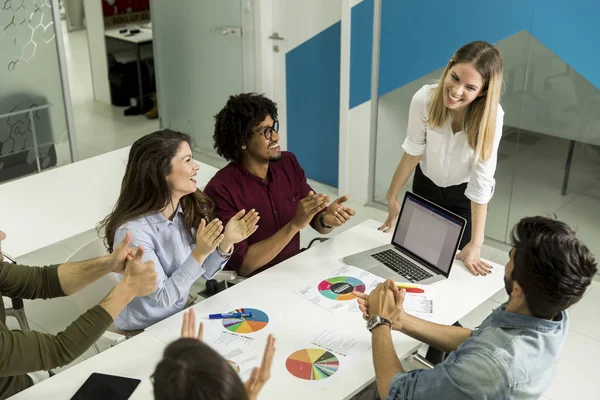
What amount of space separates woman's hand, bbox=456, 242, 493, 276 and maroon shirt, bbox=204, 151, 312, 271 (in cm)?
88

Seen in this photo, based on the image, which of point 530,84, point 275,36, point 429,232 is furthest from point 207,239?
point 275,36

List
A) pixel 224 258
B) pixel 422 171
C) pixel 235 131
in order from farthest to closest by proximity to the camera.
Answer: pixel 422 171, pixel 235 131, pixel 224 258

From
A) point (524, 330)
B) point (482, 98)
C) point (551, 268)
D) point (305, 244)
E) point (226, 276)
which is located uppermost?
point (482, 98)

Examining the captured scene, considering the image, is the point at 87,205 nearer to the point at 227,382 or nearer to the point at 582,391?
the point at 227,382

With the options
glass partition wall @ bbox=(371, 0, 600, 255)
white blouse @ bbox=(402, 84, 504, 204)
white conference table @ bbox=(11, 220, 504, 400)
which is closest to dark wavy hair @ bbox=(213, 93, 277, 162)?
white conference table @ bbox=(11, 220, 504, 400)

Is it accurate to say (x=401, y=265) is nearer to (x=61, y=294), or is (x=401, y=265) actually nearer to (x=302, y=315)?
(x=302, y=315)

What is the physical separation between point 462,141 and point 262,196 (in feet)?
3.36

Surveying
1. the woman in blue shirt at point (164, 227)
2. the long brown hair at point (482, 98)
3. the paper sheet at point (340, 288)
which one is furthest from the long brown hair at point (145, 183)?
the long brown hair at point (482, 98)

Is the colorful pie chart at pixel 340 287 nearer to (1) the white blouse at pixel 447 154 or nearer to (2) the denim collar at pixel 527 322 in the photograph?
(1) the white blouse at pixel 447 154

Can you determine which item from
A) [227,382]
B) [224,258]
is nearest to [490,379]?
[227,382]

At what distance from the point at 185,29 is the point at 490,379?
4.83 metres

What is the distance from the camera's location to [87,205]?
3721 millimetres

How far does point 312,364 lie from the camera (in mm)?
2326

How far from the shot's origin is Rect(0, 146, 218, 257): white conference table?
3.39m
